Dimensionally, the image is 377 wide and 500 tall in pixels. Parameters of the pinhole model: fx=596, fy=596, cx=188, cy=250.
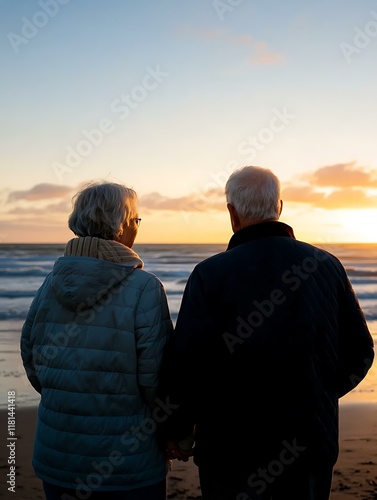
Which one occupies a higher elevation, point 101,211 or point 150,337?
point 101,211

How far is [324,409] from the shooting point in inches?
89.5

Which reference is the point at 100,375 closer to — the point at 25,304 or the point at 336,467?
the point at 336,467

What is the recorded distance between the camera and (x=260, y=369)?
2.22m

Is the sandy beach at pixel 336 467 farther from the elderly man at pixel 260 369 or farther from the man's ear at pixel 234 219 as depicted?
the man's ear at pixel 234 219

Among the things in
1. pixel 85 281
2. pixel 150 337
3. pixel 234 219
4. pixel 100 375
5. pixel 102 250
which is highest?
pixel 234 219

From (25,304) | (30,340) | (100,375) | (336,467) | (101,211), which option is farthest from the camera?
(25,304)

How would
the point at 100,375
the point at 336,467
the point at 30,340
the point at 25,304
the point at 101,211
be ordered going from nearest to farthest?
1. the point at 100,375
2. the point at 101,211
3. the point at 30,340
4. the point at 336,467
5. the point at 25,304

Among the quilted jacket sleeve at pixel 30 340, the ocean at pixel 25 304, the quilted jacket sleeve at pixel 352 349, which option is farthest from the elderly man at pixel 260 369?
the ocean at pixel 25 304

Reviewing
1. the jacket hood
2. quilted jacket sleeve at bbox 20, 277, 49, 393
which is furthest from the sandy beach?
the jacket hood

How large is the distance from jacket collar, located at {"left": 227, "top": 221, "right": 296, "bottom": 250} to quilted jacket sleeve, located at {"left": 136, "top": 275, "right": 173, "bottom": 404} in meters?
0.37

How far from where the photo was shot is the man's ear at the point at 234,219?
2.45m

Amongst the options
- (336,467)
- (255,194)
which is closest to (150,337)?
(255,194)

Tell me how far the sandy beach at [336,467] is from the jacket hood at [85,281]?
2.29 m

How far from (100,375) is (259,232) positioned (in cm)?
82
